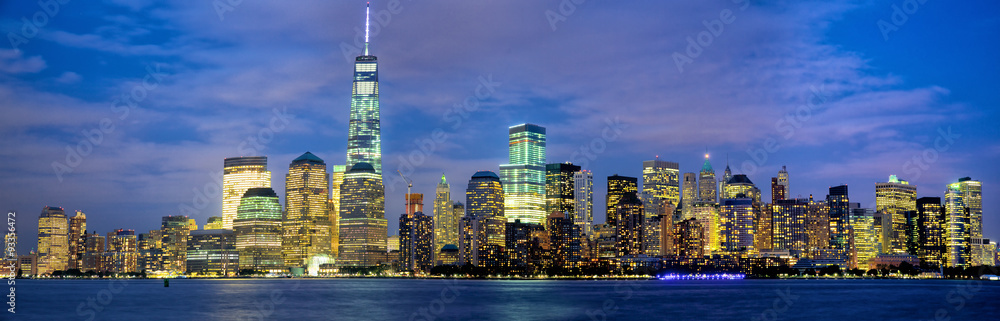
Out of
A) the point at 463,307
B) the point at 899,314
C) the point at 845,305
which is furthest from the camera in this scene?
the point at 845,305

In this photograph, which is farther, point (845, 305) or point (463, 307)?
point (845, 305)

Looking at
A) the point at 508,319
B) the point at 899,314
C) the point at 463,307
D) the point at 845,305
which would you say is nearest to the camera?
the point at 508,319

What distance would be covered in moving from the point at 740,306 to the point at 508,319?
4045cm

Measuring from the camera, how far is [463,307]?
412 feet

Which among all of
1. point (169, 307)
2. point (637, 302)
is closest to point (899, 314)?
point (637, 302)

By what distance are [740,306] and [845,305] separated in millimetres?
17993

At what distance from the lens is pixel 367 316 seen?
4296 inches

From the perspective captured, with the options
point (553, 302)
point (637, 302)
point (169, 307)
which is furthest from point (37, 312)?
point (637, 302)

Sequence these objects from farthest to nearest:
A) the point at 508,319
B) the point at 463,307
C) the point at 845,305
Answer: the point at 845,305
the point at 463,307
the point at 508,319

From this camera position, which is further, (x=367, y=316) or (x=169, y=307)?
(x=169, y=307)

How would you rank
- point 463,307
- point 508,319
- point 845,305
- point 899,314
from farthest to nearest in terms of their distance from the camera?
point 845,305
point 463,307
point 899,314
point 508,319

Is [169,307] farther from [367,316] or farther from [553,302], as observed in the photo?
[553,302]

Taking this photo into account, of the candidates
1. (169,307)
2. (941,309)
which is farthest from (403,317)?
(941,309)

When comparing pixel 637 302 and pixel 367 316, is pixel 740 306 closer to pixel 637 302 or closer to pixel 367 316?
pixel 637 302
